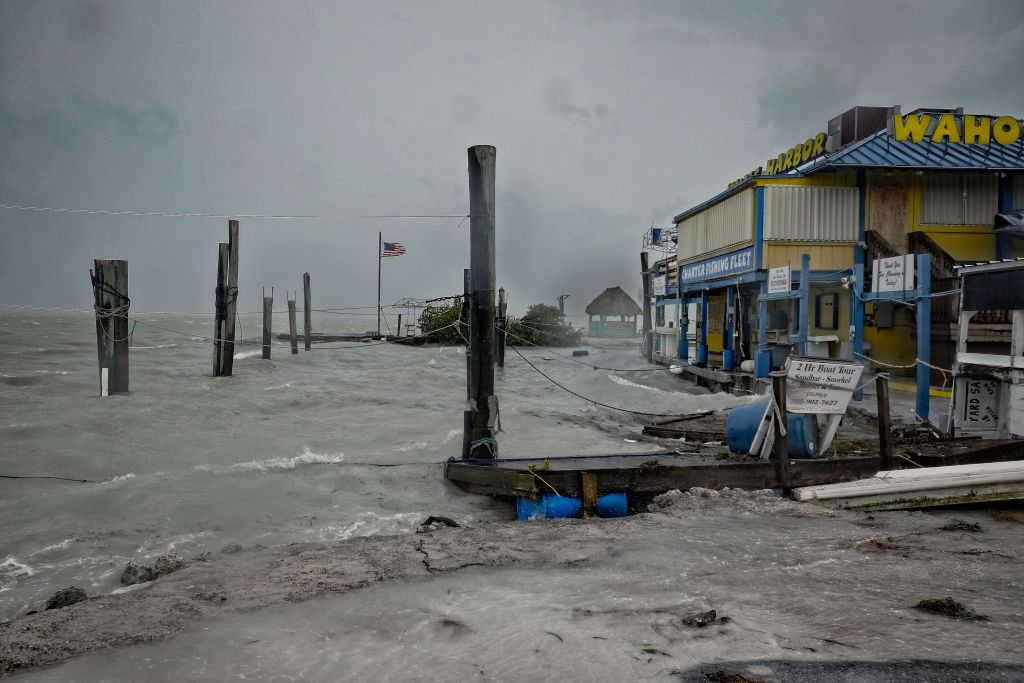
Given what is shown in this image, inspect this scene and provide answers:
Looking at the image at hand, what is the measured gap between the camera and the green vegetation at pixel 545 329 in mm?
46438

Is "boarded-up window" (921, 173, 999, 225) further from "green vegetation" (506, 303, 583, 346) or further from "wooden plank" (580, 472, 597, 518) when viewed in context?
"green vegetation" (506, 303, 583, 346)

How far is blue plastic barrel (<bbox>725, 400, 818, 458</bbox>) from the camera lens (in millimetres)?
8164

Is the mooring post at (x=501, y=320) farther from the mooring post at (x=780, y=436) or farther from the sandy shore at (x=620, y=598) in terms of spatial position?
the sandy shore at (x=620, y=598)

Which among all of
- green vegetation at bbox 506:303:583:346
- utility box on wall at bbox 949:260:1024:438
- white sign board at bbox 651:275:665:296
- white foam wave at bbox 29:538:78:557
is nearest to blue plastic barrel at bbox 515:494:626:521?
white foam wave at bbox 29:538:78:557

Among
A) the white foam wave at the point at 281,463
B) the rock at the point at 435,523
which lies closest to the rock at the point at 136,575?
the rock at the point at 435,523

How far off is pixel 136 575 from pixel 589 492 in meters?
4.57

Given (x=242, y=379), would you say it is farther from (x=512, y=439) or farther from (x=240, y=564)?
(x=240, y=564)

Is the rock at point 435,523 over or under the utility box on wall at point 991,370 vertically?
under

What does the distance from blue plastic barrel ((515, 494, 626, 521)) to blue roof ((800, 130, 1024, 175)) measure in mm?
14925

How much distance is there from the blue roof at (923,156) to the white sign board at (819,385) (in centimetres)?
1292

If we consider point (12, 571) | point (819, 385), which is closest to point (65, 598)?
point (12, 571)

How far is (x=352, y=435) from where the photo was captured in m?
13.7

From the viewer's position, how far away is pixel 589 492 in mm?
7520

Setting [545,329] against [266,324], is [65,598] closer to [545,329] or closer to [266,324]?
[266,324]
